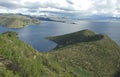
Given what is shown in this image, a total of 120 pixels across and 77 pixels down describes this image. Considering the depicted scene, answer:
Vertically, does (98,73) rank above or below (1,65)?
below

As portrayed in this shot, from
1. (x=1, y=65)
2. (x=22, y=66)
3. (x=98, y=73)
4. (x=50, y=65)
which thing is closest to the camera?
(x=1, y=65)

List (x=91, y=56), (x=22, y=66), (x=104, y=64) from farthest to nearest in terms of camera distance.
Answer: (x=91, y=56), (x=104, y=64), (x=22, y=66)

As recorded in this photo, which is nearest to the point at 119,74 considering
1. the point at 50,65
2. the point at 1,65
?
the point at 50,65

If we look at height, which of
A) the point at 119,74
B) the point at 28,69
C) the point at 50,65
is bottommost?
the point at 119,74

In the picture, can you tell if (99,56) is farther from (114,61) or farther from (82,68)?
(82,68)

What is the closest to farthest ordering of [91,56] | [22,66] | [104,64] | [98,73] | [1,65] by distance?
[1,65] < [22,66] < [98,73] < [104,64] < [91,56]

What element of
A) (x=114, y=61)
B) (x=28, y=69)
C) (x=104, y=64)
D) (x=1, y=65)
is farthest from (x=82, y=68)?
(x=1, y=65)

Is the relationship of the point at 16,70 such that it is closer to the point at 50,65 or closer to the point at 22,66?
the point at 22,66

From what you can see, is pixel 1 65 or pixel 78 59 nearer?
pixel 1 65

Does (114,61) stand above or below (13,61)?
below
